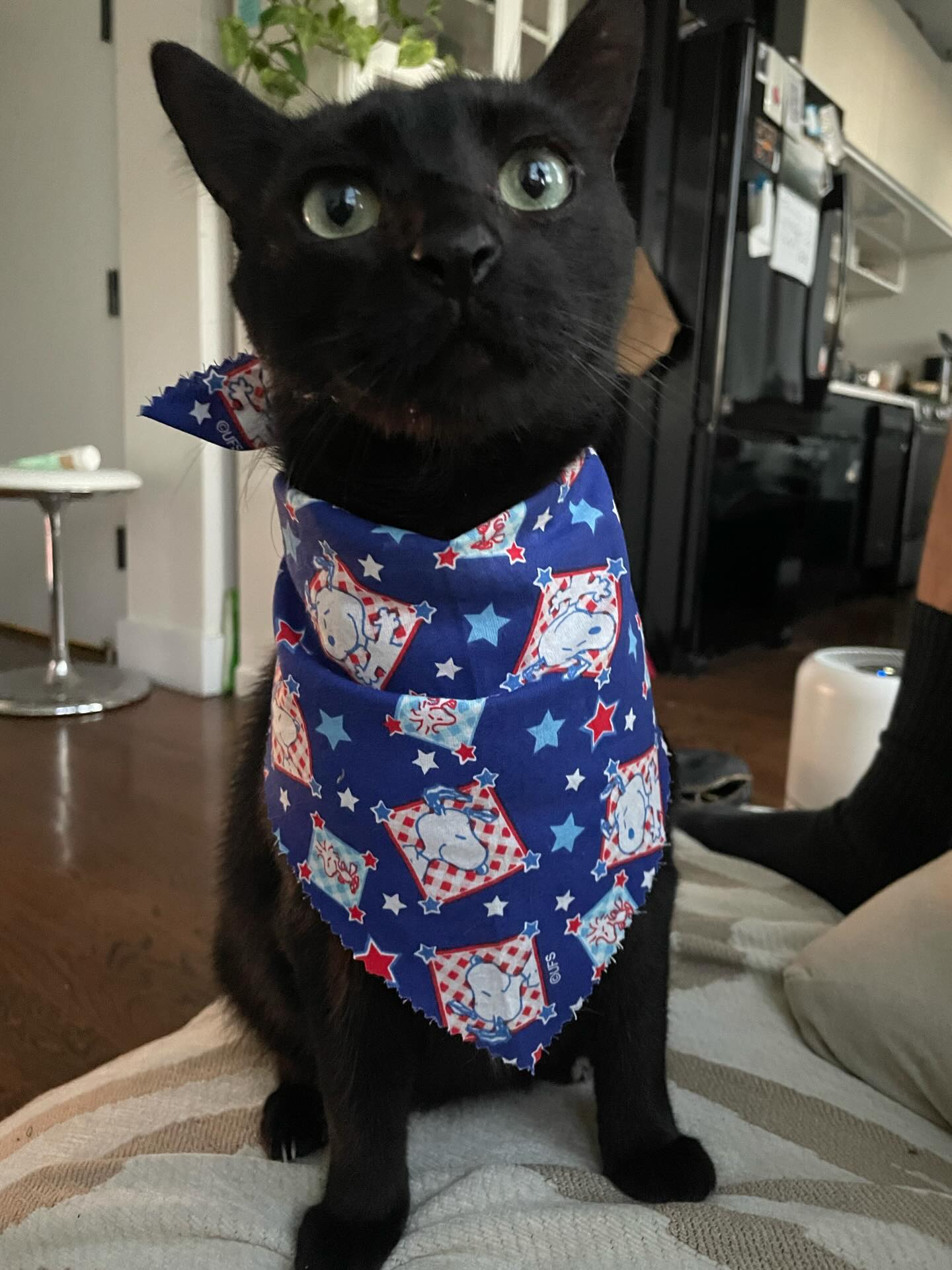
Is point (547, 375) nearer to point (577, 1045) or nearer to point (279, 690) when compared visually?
A: point (279, 690)

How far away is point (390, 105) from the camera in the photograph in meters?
0.57

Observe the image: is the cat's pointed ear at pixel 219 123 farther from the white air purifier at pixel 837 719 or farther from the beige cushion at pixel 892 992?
the white air purifier at pixel 837 719

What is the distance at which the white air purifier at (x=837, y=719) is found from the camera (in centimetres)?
142

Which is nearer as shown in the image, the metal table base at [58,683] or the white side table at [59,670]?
the white side table at [59,670]

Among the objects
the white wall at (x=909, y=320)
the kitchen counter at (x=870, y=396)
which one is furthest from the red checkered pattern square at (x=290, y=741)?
the white wall at (x=909, y=320)

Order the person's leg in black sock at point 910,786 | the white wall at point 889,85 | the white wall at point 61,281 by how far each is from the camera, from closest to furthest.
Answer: the person's leg in black sock at point 910,786
the white wall at point 61,281
the white wall at point 889,85

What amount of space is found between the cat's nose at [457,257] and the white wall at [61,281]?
2313 mm

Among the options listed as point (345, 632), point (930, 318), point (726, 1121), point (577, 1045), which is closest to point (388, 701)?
point (345, 632)

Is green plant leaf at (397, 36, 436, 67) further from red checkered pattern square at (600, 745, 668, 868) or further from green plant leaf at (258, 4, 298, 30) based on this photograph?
red checkered pattern square at (600, 745, 668, 868)

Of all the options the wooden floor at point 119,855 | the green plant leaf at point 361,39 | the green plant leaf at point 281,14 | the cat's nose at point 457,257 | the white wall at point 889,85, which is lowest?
the wooden floor at point 119,855

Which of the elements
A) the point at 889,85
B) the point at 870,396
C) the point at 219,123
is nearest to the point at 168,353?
the point at 219,123

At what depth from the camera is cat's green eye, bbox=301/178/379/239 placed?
546 millimetres

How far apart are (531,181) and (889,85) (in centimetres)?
370

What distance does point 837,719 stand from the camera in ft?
4.76
